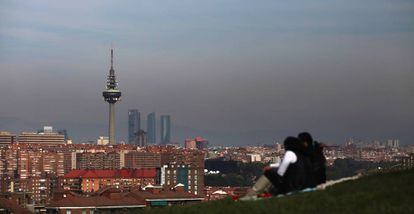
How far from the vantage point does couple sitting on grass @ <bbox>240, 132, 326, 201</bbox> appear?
1195 cm

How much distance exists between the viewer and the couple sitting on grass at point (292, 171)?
39.2 feet

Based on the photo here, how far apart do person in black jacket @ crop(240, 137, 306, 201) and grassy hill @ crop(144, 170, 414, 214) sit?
393 mm

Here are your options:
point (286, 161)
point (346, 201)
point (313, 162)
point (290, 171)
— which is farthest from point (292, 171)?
point (346, 201)

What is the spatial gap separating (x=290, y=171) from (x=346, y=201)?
1581 millimetres

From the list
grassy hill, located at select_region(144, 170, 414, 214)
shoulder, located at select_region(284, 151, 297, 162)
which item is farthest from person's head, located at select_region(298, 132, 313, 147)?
grassy hill, located at select_region(144, 170, 414, 214)

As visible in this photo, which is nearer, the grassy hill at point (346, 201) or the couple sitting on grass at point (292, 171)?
the grassy hill at point (346, 201)

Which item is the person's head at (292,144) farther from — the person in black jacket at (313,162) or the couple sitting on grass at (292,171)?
the person in black jacket at (313,162)

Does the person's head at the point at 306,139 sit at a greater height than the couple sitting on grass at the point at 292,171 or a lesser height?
greater

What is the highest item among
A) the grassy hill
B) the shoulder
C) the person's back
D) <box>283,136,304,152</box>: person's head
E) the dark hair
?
the dark hair

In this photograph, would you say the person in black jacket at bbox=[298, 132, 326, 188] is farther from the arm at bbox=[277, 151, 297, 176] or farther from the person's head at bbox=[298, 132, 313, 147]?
the arm at bbox=[277, 151, 297, 176]

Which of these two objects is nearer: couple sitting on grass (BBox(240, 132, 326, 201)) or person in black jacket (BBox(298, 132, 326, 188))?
couple sitting on grass (BBox(240, 132, 326, 201))

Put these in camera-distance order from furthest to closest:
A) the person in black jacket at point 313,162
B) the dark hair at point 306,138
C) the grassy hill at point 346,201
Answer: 1. the dark hair at point 306,138
2. the person in black jacket at point 313,162
3. the grassy hill at point 346,201

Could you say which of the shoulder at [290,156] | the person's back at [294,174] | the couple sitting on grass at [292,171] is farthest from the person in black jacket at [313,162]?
the shoulder at [290,156]

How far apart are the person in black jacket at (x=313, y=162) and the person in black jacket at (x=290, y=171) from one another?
0.13 meters
